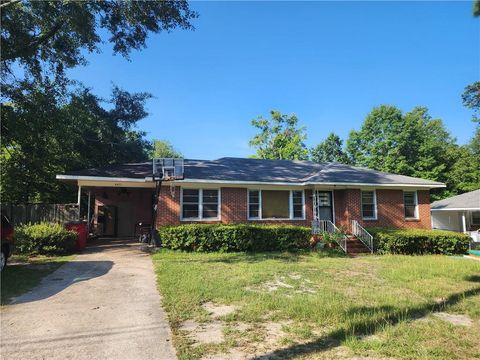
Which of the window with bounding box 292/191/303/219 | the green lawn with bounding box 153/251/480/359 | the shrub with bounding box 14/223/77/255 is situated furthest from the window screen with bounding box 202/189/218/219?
the shrub with bounding box 14/223/77/255

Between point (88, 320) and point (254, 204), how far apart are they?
12228 millimetres

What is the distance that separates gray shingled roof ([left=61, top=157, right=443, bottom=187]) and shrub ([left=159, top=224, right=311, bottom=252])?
2.78 m

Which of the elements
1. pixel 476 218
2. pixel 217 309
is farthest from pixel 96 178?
pixel 476 218

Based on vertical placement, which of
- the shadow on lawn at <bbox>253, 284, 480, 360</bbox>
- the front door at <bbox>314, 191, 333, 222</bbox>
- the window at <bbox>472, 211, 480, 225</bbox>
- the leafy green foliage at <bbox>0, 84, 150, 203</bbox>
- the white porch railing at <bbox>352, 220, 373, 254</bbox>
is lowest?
the shadow on lawn at <bbox>253, 284, 480, 360</bbox>

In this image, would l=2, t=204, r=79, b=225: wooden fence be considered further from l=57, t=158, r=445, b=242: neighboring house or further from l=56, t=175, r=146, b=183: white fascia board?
l=56, t=175, r=146, b=183: white fascia board

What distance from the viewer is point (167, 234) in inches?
539

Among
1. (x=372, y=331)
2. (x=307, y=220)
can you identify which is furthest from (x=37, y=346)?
(x=307, y=220)

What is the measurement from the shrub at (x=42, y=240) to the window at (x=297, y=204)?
34.1 ft

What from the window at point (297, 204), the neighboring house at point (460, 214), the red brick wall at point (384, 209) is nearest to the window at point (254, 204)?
the window at point (297, 204)

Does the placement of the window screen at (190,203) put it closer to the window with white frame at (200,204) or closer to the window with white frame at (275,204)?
the window with white frame at (200,204)

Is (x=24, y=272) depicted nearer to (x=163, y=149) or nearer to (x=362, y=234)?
(x=362, y=234)

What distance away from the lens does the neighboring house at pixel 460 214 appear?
2422cm

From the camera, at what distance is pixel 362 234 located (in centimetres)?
1616

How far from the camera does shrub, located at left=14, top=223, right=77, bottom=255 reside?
1177 centimetres
